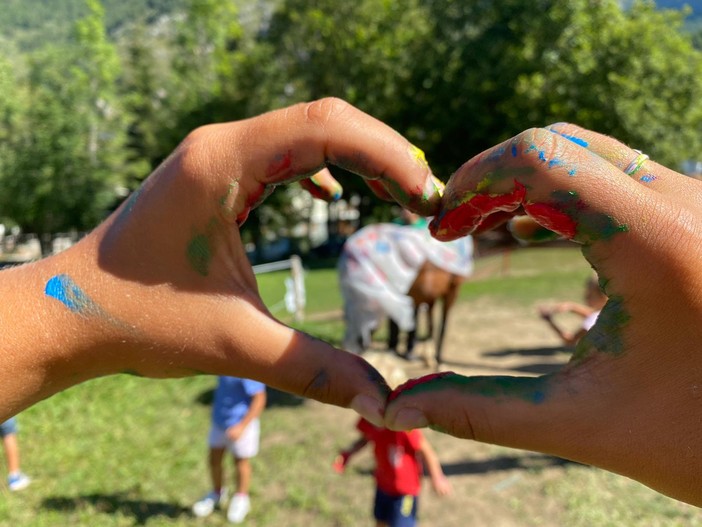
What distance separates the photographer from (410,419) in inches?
45.0

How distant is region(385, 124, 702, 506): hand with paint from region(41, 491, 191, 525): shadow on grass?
3.57 m

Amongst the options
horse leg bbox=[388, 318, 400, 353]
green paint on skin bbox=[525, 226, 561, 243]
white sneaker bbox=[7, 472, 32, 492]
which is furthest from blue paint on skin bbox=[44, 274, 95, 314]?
horse leg bbox=[388, 318, 400, 353]

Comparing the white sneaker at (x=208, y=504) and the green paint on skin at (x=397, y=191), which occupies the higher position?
the green paint on skin at (x=397, y=191)

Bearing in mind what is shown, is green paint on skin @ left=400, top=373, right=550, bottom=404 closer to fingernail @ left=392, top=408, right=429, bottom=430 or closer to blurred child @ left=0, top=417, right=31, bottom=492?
fingernail @ left=392, top=408, right=429, bottom=430

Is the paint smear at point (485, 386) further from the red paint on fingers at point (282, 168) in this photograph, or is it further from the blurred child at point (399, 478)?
the blurred child at point (399, 478)

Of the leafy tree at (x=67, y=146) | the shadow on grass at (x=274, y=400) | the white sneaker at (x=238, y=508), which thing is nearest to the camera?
the white sneaker at (x=238, y=508)

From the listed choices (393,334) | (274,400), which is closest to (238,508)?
(274,400)

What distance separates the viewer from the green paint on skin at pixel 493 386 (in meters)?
1.06

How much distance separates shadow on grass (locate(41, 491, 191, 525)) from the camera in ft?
12.8

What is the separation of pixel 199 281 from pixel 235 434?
2713 mm

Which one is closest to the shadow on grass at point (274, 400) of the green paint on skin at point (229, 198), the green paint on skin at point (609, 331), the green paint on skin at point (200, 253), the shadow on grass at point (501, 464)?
the shadow on grass at point (501, 464)

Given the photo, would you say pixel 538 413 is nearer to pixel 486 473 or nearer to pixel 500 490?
pixel 500 490

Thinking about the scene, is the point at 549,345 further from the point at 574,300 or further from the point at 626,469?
the point at 626,469

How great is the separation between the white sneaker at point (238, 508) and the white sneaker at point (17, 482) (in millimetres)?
1784
